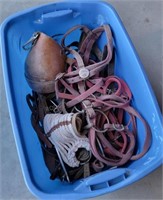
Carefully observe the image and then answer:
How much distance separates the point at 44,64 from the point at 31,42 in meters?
0.09

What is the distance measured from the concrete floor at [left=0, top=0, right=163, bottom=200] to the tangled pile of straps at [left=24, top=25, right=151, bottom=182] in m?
0.16

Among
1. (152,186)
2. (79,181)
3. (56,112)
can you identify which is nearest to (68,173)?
(79,181)

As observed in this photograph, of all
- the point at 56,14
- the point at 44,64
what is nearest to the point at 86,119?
the point at 44,64

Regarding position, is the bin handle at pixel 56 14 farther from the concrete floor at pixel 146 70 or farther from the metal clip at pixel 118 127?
the metal clip at pixel 118 127

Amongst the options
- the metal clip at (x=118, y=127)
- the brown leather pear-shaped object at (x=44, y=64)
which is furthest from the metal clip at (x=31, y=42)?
Answer: the metal clip at (x=118, y=127)

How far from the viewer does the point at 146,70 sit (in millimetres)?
1045

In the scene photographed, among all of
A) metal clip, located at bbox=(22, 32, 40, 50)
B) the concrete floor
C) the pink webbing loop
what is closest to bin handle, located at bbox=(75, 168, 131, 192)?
the pink webbing loop

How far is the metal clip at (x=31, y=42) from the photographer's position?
0.88 metres

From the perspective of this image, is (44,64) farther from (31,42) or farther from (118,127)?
(118,127)

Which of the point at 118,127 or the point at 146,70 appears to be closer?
the point at 118,127

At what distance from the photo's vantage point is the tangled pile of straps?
830 mm

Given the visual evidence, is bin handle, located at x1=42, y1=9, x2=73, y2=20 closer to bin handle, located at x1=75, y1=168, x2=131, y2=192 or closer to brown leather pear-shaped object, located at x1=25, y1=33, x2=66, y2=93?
brown leather pear-shaped object, located at x1=25, y1=33, x2=66, y2=93

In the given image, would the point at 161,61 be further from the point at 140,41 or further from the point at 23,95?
the point at 23,95

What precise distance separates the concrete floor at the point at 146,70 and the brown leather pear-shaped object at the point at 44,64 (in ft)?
0.69
